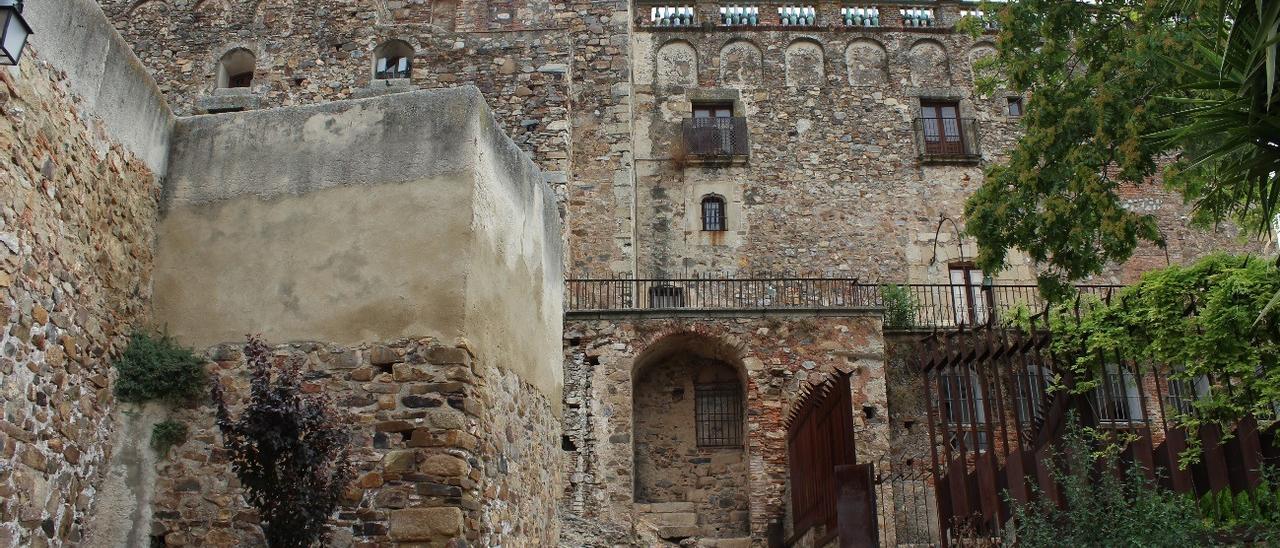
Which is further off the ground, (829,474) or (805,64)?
(805,64)

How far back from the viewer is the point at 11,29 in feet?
17.4

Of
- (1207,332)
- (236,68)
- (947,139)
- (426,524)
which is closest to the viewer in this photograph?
(426,524)

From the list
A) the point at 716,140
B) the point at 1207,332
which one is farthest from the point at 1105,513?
the point at 716,140

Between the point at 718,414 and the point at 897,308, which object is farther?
the point at 897,308

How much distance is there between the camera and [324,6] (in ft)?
62.0

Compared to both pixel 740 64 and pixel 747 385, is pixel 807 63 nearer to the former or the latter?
pixel 740 64

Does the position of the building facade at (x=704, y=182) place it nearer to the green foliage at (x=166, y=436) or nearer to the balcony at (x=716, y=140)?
the balcony at (x=716, y=140)

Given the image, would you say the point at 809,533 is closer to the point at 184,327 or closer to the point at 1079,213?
the point at 1079,213

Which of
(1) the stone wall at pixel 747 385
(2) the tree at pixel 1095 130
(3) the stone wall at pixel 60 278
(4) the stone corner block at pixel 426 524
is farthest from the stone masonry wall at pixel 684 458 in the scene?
(3) the stone wall at pixel 60 278

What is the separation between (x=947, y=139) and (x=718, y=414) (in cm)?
822

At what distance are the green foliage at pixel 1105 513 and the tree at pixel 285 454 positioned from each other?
481 cm

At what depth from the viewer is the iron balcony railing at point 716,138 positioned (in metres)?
20.6

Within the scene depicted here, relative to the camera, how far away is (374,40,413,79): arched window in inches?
701

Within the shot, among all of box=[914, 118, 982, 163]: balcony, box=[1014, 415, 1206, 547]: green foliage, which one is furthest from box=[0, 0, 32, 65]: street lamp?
box=[914, 118, 982, 163]: balcony
